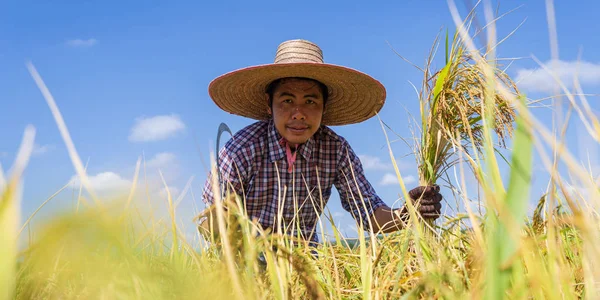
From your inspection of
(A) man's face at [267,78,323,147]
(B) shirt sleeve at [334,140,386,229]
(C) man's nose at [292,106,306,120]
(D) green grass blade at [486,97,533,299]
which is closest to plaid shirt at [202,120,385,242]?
(B) shirt sleeve at [334,140,386,229]

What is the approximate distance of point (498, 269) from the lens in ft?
1.51

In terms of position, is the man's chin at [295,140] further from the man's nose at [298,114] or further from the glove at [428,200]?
the glove at [428,200]

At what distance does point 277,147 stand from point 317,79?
17.7 inches

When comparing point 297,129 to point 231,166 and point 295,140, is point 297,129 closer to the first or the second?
point 295,140

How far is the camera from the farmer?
9.34ft

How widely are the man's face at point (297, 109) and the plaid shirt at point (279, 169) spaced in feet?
0.47

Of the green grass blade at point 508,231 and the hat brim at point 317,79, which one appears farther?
the hat brim at point 317,79

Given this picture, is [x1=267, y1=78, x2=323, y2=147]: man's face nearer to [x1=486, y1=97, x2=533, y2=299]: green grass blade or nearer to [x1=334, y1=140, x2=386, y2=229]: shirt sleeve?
[x1=334, y1=140, x2=386, y2=229]: shirt sleeve

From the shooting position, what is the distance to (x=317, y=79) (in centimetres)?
296

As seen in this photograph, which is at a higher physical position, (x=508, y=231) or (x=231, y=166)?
(x=231, y=166)

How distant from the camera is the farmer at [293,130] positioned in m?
2.85

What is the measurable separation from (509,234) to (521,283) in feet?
0.73

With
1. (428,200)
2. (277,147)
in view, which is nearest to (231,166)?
(277,147)

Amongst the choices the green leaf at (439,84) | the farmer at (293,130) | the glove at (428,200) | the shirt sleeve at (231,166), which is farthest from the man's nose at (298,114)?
the green leaf at (439,84)
